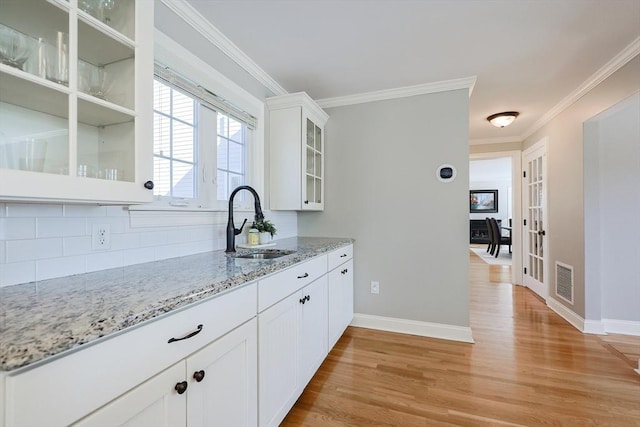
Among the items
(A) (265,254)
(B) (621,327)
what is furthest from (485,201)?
(A) (265,254)

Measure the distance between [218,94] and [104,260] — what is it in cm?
129

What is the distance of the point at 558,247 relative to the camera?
3443mm

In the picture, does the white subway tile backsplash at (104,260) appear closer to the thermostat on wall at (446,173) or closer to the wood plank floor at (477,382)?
the wood plank floor at (477,382)

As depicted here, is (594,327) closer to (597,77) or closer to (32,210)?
(597,77)

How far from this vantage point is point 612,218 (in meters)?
2.84

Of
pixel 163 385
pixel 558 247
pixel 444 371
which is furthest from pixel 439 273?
pixel 163 385

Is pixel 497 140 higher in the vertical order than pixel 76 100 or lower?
higher

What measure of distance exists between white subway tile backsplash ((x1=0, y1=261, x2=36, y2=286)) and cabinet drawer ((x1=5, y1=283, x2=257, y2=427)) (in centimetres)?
63

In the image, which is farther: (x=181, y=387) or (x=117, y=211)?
(x=117, y=211)

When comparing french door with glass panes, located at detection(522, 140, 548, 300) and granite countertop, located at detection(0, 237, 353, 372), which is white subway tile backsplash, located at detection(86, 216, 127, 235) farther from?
french door with glass panes, located at detection(522, 140, 548, 300)

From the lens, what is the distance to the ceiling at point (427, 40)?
5.67ft

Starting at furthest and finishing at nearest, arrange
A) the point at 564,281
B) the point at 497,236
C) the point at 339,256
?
the point at 497,236 < the point at 564,281 < the point at 339,256

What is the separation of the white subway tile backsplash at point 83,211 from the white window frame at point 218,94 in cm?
13

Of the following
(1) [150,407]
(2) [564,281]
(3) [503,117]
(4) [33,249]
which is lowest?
(2) [564,281]
